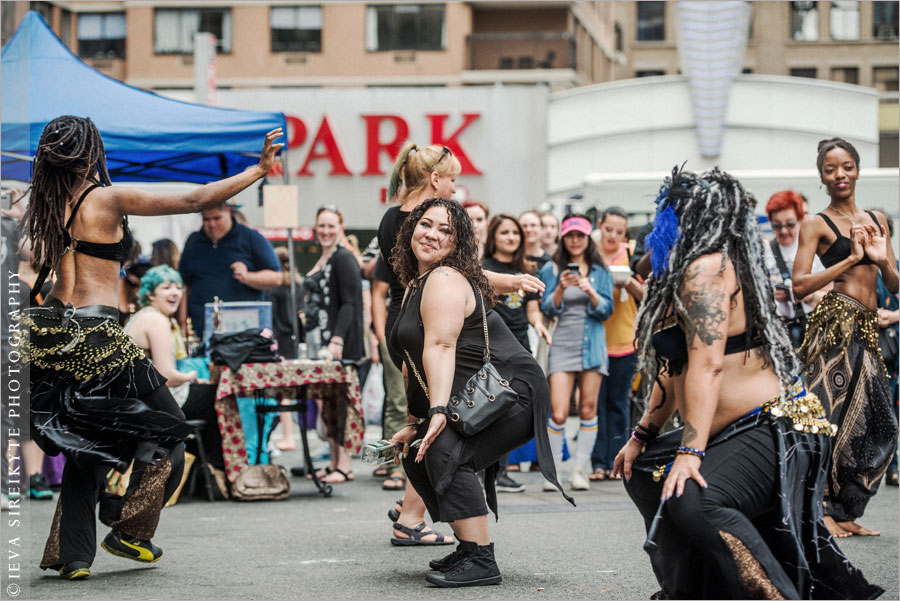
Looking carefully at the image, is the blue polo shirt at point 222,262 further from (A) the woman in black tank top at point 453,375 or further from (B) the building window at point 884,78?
(B) the building window at point 884,78

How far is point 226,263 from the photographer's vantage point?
32.4 feet

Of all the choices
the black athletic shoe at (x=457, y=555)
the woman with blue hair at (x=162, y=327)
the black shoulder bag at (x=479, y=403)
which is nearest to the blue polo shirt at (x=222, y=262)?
the woman with blue hair at (x=162, y=327)

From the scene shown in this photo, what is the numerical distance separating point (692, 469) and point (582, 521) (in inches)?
136

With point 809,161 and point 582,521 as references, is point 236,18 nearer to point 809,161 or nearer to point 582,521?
point 809,161

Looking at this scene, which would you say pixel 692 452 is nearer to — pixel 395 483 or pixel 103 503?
pixel 103 503

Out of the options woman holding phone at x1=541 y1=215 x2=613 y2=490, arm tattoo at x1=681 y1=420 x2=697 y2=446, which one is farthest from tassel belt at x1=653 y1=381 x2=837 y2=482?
woman holding phone at x1=541 y1=215 x2=613 y2=490

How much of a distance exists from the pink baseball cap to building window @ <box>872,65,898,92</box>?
5384 centimetres

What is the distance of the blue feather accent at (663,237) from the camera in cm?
448

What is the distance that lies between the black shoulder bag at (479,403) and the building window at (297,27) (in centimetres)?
4034

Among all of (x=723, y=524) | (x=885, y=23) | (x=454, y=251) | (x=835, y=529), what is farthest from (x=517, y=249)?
(x=885, y=23)

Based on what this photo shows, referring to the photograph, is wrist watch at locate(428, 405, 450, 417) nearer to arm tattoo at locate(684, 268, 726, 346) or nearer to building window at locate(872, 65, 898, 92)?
arm tattoo at locate(684, 268, 726, 346)

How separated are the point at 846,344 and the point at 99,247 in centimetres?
366

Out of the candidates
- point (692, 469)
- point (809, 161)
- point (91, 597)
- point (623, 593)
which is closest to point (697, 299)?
point (692, 469)

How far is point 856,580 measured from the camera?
435 cm
